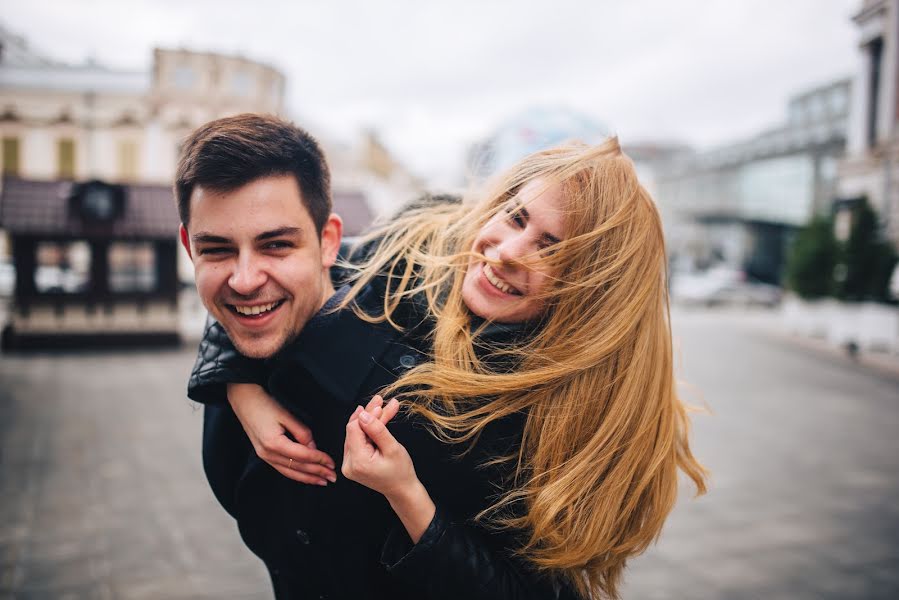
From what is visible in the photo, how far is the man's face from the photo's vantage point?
4.63 ft

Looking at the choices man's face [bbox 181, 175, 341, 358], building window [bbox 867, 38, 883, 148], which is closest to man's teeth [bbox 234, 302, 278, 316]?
man's face [bbox 181, 175, 341, 358]

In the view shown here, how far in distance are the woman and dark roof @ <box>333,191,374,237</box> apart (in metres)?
10.5

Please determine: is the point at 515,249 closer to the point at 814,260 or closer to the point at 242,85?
the point at 242,85

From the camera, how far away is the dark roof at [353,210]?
1227 centimetres

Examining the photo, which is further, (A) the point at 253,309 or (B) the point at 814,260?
(B) the point at 814,260

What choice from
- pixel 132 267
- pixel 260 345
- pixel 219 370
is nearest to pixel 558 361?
pixel 260 345

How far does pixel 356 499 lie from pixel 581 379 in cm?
71

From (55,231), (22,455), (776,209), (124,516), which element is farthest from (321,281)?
(776,209)

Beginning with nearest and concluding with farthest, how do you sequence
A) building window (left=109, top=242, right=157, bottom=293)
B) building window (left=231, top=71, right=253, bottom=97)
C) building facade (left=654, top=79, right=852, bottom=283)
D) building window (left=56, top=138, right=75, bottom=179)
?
building window (left=56, top=138, right=75, bottom=179), building window (left=231, top=71, right=253, bottom=97), building window (left=109, top=242, right=157, bottom=293), building facade (left=654, top=79, right=852, bottom=283)

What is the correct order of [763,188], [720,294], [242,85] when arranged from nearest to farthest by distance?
[242,85] → [720,294] → [763,188]

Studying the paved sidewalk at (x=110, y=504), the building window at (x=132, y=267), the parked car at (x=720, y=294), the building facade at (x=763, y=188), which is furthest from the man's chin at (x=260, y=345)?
the parked car at (x=720, y=294)

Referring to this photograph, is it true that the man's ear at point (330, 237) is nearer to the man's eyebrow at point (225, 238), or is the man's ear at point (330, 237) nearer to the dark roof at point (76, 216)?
the man's eyebrow at point (225, 238)

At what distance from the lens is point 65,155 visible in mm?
5719

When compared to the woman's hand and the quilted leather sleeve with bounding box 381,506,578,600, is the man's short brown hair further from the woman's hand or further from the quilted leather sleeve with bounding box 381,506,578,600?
the quilted leather sleeve with bounding box 381,506,578,600
